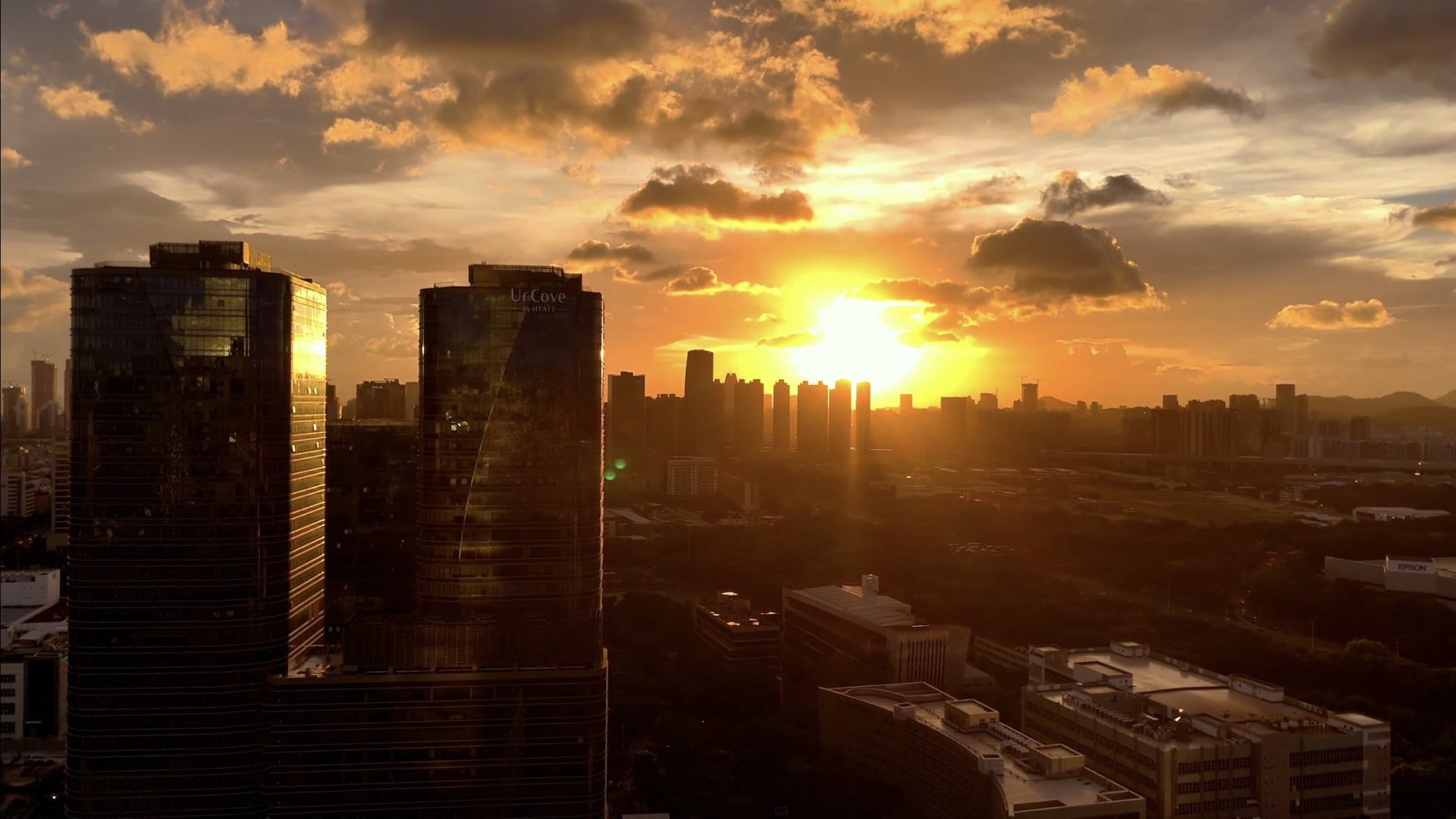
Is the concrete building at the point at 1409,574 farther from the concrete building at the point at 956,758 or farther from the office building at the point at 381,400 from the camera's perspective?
the office building at the point at 381,400

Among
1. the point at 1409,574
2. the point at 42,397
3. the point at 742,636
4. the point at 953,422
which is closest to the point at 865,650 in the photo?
the point at 742,636

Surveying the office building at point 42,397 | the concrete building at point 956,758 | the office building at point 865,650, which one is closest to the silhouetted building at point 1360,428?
the office building at point 865,650

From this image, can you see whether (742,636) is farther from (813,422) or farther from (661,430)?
(813,422)

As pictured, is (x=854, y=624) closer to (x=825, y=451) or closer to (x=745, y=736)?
(x=745, y=736)

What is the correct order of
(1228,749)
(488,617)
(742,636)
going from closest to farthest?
1. (1228,749)
2. (488,617)
3. (742,636)

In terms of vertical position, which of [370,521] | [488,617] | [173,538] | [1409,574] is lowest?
[1409,574]

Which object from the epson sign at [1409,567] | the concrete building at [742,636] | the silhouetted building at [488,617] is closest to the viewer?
the silhouetted building at [488,617]

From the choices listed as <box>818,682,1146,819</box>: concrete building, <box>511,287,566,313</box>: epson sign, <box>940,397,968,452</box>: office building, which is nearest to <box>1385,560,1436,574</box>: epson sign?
<box>818,682,1146,819</box>: concrete building
